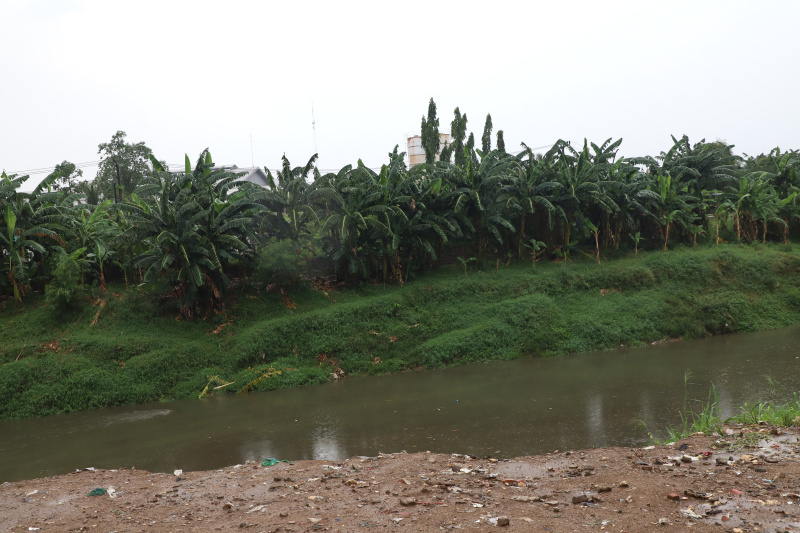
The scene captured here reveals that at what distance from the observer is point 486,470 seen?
21.2 ft

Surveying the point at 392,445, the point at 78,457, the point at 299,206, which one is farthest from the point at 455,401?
the point at 299,206

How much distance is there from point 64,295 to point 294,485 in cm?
1176

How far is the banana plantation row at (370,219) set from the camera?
619 inches

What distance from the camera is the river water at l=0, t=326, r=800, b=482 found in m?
8.74

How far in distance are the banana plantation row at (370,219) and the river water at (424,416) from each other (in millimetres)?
4644

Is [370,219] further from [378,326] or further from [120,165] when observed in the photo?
[120,165]

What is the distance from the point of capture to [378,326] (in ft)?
53.4

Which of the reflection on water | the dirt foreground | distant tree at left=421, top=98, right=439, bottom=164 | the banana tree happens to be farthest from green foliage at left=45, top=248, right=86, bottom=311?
distant tree at left=421, top=98, right=439, bottom=164

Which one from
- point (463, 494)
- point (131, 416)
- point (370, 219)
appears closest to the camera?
point (463, 494)

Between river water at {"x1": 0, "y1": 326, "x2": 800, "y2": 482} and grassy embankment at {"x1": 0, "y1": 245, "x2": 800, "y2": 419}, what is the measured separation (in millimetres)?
838

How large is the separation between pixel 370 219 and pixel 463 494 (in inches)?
495

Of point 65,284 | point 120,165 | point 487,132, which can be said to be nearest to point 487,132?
point 487,132

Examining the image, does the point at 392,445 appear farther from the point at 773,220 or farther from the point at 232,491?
the point at 773,220

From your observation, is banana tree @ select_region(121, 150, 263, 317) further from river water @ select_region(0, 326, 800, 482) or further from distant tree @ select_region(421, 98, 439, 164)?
distant tree @ select_region(421, 98, 439, 164)
